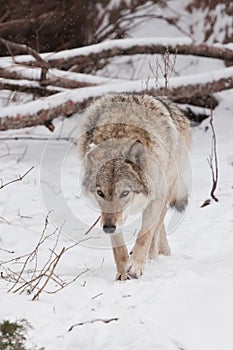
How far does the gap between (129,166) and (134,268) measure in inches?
34.3

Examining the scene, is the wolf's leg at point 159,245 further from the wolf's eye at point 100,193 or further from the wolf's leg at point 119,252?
the wolf's eye at point 100,193

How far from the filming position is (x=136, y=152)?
5.23 m

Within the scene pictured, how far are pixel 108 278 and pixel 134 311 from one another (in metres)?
1.34

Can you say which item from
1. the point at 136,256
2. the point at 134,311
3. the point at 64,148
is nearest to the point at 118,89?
the point at 64,148

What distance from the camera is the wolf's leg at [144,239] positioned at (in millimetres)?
5129

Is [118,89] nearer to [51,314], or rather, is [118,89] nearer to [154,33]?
[154,33]

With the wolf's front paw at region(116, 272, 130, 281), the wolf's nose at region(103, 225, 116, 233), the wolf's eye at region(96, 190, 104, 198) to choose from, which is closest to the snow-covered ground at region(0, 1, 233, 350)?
the wolf's front paw at region(116, 272, 130, 281)

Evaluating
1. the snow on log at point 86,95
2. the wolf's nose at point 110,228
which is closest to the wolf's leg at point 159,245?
the wolf's nose at point 110,228

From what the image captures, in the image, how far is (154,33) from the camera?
492 inches

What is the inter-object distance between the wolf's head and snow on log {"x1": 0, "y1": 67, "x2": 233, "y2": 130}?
10.2ft

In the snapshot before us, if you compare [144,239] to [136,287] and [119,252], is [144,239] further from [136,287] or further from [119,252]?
[136,287]

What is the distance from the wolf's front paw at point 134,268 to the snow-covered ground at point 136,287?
8 cm

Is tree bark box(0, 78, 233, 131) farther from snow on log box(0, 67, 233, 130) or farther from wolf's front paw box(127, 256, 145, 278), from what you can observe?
wolf's front paw box(127, 256, 145, 278)

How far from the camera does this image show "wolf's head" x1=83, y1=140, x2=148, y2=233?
5113mm
